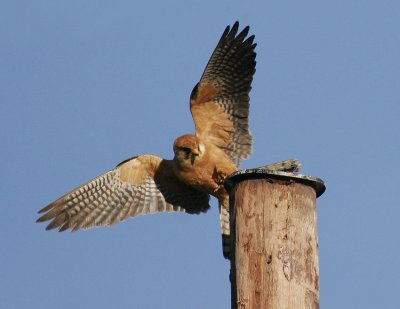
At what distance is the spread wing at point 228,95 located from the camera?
1011 centimetres

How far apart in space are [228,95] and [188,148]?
0.87 metres

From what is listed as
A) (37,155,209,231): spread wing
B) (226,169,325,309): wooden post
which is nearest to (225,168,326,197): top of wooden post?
(226,169,325,309): wooden post

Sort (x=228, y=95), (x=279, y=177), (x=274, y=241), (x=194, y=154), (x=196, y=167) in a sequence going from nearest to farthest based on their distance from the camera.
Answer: (x=274, y=241) → (x=279, y=177) → (x=194, y=154) → (x=196, y=167) → (x=228, y=95)

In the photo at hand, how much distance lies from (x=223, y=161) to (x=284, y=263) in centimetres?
486

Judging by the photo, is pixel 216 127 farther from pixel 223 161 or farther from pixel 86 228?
pixel 86 228

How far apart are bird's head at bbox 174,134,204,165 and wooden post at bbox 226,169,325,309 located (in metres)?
4.29

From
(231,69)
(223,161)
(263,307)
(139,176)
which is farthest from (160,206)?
(263,307)

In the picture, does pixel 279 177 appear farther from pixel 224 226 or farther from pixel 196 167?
pixel 196 167

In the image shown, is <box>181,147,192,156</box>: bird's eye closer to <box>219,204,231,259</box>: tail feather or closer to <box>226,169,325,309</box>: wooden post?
<box>219,204,231,259</box>: tail feather

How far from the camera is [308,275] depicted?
519cm

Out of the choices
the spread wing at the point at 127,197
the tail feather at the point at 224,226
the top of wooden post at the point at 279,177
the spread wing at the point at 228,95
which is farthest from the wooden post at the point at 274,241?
the spread wing at the point at 127,197

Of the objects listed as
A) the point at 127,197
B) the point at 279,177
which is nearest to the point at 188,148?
the point at 127,197

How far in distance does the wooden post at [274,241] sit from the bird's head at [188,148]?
14.1 feet

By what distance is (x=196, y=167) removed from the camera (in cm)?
995
